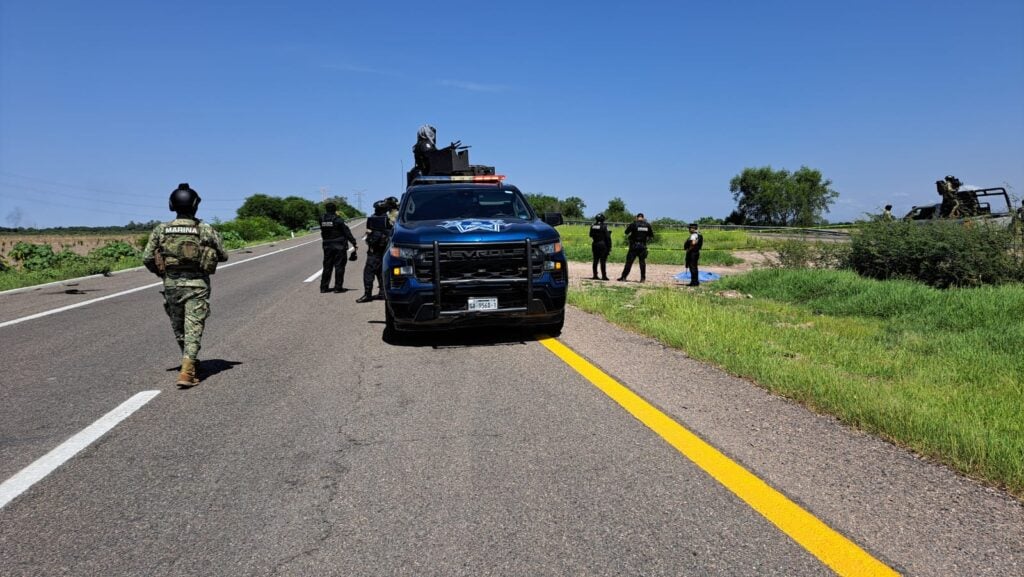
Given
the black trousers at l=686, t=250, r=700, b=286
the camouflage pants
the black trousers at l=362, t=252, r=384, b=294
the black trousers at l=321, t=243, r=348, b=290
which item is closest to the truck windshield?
the camouflage pants

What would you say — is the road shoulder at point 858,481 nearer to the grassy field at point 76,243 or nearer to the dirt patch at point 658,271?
the dirt patch at point 658,271

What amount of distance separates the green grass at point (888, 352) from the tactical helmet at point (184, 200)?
502 centimetres

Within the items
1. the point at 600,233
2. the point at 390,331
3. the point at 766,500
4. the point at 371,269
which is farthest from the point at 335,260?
the point at 766,500

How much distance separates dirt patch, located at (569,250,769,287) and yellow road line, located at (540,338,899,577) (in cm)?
1057

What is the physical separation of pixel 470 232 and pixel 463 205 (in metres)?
1.57

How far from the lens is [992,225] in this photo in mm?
13734

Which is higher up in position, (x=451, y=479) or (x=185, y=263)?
(x=185, y=263)

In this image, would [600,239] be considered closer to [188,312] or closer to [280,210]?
[188,312]

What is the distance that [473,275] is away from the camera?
6.86 m

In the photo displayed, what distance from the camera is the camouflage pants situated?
5.67 m

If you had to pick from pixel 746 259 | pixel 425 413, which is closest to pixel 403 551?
pixel 425 413

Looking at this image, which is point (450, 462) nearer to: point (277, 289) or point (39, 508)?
point (39, 508)

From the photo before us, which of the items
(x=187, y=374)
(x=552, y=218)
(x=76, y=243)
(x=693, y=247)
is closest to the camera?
(x=187, y=374)

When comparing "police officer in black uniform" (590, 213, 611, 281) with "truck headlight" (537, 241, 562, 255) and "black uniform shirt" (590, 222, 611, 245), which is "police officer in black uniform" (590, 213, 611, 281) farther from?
"truck headlight" (537, 241, 562, 255)
